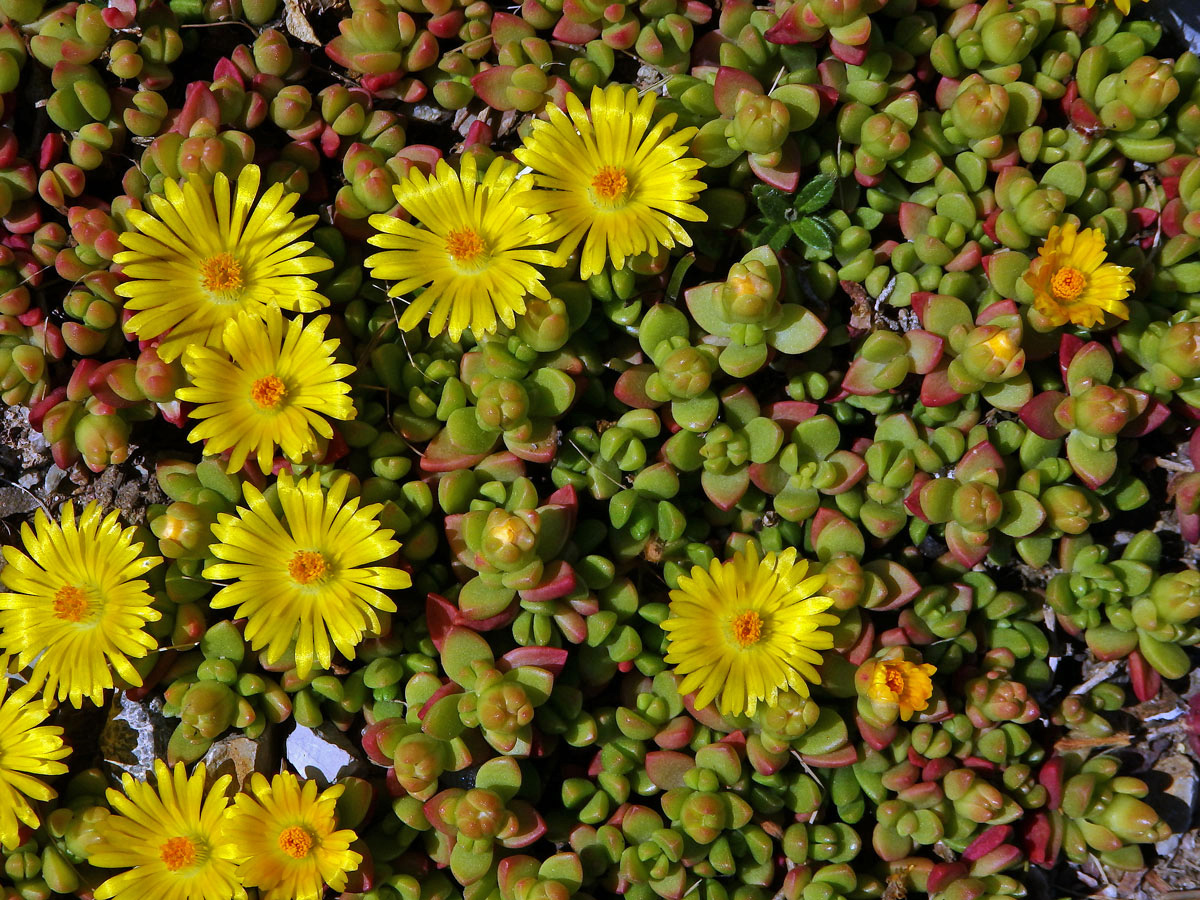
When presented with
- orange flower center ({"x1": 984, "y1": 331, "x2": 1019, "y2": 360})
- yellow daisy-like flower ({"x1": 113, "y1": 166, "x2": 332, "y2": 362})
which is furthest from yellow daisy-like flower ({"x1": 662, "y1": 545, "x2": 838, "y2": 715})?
yellow daisy-like flower ({"x1": 113, "y1": 166, "x2": 332, "y2": 362})

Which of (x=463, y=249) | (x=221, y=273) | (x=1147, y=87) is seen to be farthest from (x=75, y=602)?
(x=1147, y=87)

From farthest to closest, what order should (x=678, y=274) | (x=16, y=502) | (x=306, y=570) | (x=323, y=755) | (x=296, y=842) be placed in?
(x=16, y=502)
(x=678, y=274)
(x=323, y=755)
(x=306, y=570)
(x=296, y=842)

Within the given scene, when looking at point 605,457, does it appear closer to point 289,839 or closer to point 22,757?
point 289,839

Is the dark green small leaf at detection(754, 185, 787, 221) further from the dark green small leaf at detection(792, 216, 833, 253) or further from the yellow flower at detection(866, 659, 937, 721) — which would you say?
the yellow flower at detection(866, 659, 937, 721)

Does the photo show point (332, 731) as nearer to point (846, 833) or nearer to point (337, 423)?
point (337, 423)

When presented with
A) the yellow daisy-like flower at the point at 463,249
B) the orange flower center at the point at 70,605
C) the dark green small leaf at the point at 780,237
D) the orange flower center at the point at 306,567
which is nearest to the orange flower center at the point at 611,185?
the yellow daisy-like flower at the point at 463,249

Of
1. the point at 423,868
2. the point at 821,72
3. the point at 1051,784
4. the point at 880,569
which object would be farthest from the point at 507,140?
the point at 1051,784
